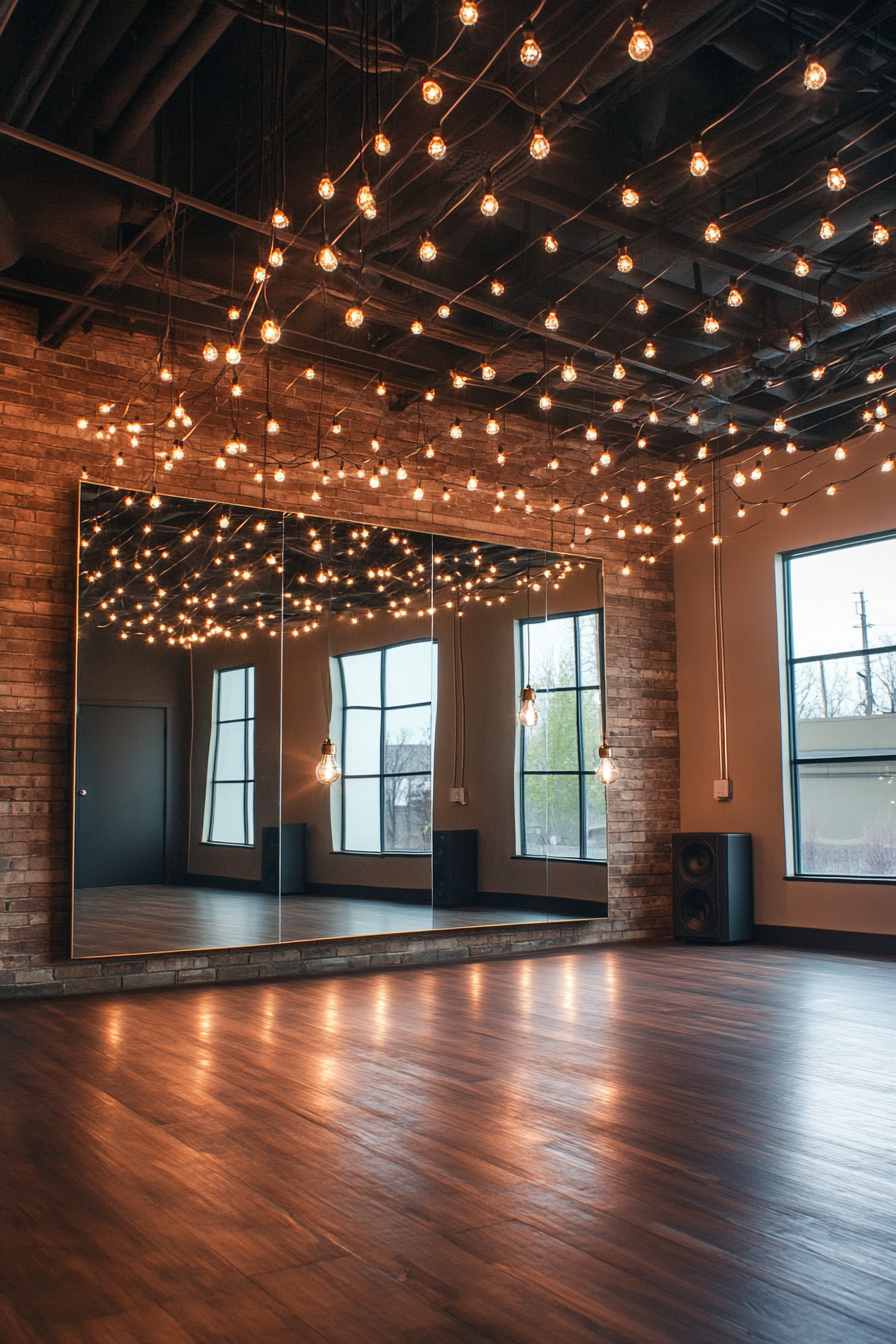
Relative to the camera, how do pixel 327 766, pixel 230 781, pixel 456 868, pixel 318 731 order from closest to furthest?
1. pixel 230 781
2. pixel 327 766
3. pixel 318 731
4. pixel 456 868

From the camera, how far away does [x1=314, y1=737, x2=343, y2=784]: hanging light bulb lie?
7172 mm

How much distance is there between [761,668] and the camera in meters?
8.88

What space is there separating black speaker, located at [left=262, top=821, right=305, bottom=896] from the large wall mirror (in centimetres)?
1

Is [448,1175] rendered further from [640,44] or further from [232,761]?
[232,761]

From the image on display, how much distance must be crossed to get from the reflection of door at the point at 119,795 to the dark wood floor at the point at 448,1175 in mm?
925

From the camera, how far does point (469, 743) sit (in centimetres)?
791

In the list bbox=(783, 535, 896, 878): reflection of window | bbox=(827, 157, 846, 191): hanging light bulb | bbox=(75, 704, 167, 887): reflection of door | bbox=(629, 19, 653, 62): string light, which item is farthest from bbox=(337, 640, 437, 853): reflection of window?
bbox=(629, 19, 653, 62): string light

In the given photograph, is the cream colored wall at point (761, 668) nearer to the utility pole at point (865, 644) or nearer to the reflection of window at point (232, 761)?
the utility pole at point (865, 644)

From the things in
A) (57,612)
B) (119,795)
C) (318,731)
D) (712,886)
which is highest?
(57,612)

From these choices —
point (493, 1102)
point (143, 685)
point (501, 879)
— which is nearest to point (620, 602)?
point (501, 879)

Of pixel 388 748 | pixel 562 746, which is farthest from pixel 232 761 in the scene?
pixel 562 746

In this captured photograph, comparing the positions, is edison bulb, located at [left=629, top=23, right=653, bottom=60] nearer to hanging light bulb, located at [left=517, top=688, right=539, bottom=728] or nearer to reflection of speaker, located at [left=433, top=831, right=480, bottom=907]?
hanging light bulb, located at [left=517, top=688, right=539, bottom=728]

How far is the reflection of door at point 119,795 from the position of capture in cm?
631

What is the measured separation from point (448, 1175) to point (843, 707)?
616cm
